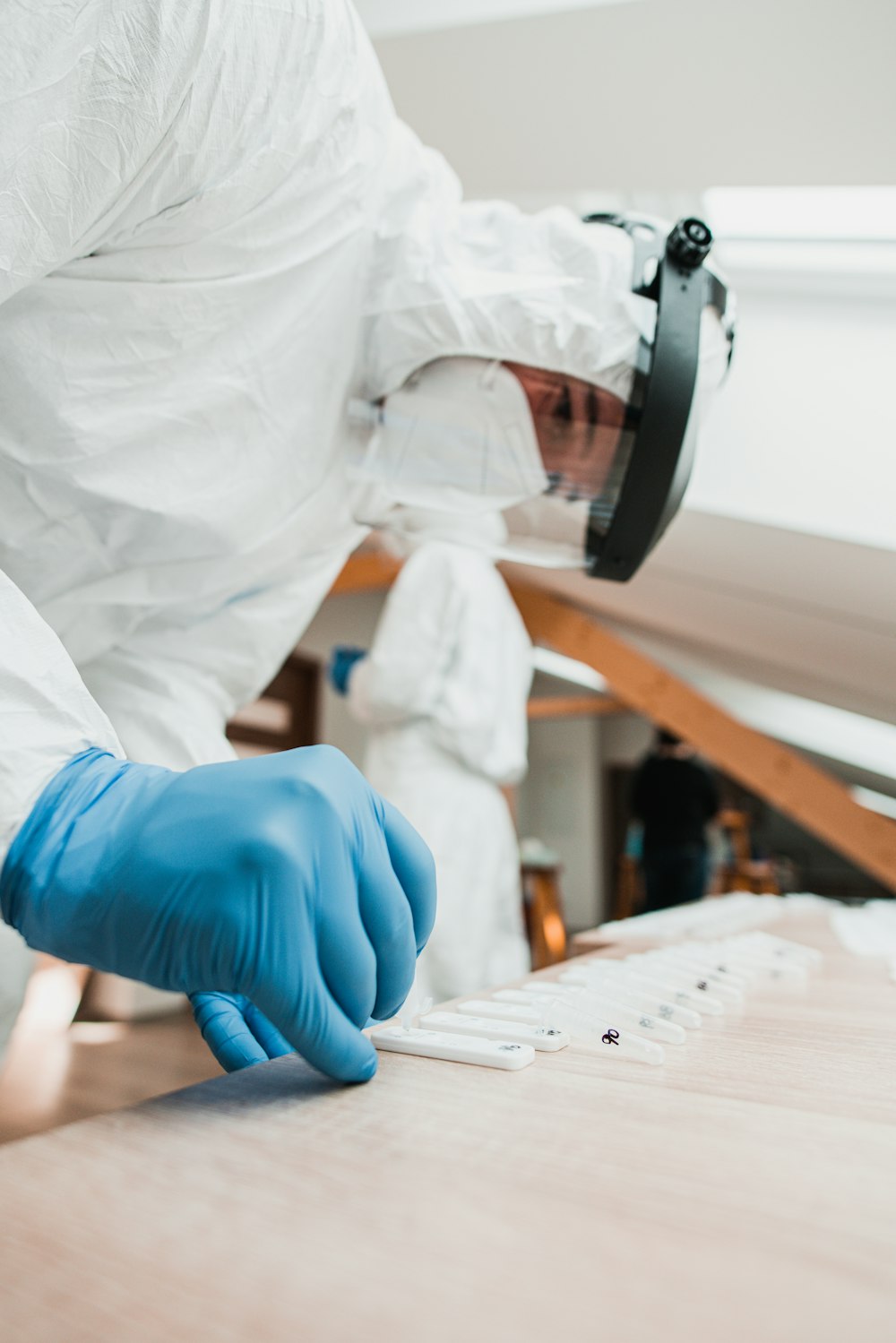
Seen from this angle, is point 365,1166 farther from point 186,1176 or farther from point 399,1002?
point 399,1002

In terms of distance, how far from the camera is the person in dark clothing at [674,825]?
4812 millimetres

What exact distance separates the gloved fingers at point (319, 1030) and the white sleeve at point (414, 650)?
1823 millimetres

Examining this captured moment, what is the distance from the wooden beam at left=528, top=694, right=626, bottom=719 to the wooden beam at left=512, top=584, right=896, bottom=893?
332 cm

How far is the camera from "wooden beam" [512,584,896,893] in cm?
393

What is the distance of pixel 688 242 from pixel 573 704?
24.1ft

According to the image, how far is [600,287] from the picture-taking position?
95 centimetres

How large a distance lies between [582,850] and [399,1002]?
8.77m

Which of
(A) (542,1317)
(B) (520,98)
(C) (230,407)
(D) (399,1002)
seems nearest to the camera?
(A) (542,1317)

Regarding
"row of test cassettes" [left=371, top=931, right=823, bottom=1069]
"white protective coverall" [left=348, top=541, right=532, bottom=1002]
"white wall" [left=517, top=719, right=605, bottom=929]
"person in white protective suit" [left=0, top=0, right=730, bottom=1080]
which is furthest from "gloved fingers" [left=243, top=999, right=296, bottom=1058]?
"white wall" [left=517, top=719, right=605, bottom=929]

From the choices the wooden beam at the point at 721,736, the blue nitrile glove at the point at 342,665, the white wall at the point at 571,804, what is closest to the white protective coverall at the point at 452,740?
the blue nitrile glove at the point at 342,665

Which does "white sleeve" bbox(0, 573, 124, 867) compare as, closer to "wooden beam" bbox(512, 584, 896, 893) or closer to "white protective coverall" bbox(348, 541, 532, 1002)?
"white protective coverall" bbox(348, 541, 532, 1002)

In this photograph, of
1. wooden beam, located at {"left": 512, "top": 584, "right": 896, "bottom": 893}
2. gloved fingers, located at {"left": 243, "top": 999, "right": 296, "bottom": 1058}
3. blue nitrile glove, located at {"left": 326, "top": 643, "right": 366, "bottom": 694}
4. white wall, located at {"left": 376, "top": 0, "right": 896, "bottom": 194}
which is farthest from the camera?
wooden beam, located at {"left": 512, "top": 584, "right": 896, "bottom": 893}

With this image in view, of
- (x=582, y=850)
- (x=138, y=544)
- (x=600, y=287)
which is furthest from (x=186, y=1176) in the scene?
(x=582, y=850)

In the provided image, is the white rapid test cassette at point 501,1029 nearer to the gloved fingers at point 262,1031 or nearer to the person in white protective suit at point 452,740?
the gloved fingers at point 262,1031
